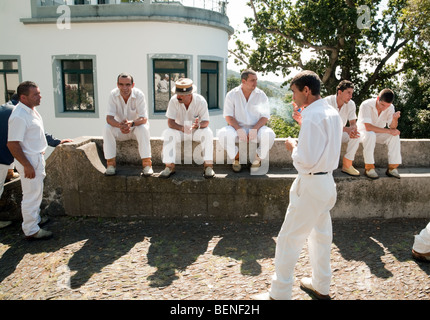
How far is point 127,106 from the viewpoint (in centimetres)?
594

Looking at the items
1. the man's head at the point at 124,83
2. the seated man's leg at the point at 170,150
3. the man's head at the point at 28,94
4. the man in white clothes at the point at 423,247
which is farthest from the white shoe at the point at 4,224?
the man in white clothes at the point at 423,247

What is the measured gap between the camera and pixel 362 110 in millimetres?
5805

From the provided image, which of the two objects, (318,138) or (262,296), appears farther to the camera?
(262,296)

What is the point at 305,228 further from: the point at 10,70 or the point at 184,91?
the point at 10,70

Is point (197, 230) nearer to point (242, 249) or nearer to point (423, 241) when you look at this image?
point (242, 249)

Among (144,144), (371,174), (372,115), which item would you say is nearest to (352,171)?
(371,174)

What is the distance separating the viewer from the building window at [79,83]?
13.1m

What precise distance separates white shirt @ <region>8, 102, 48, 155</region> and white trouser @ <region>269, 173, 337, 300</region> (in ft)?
11.4

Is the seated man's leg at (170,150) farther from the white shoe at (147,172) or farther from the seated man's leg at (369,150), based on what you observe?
the seated man's leg at (369,150)

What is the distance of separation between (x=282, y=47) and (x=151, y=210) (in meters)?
15.8

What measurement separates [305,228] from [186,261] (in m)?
1.67

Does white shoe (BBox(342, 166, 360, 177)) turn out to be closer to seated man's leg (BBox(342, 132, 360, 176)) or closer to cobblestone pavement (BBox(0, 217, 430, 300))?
seated man's leg (BBox(342, 132, 360, 176))

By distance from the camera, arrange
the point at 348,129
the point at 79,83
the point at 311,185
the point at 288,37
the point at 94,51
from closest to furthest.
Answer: the point at 311,185
the point at 348,129
the point at 94,51
the point at 79,83
the point at 288,37

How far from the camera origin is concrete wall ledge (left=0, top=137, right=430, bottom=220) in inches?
215
